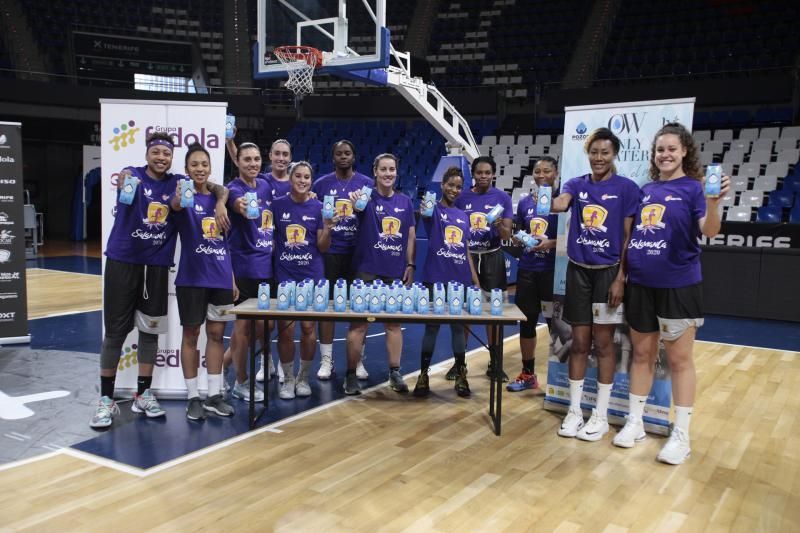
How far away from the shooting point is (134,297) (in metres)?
3.99

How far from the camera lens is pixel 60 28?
17266 mm

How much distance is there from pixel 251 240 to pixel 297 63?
4587 millimetres

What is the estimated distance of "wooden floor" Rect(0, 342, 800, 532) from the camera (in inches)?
111

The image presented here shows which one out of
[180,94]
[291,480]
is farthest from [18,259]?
[180,94]

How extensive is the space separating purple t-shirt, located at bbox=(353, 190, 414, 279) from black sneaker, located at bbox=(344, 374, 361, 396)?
0.85 metres

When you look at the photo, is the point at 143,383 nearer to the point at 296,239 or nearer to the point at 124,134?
the point at 296,239

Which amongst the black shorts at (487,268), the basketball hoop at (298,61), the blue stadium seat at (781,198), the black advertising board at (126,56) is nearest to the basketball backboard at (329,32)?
the basketball hoop at (298,61)

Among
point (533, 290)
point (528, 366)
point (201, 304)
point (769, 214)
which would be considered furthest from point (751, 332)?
point (201, 304)

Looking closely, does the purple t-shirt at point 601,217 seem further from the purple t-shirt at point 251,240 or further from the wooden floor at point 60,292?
the wooden floor at point 60,292

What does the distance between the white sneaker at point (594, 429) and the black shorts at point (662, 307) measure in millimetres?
726

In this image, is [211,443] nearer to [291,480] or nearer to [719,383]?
[291,480]

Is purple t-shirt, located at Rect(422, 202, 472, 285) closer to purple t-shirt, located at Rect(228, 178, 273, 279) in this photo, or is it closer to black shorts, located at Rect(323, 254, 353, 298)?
black shorts, located at Rect(323, 254, 353, 298)

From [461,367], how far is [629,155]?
202 centimetres

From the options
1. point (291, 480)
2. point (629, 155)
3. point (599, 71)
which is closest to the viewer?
point (291, 480)
